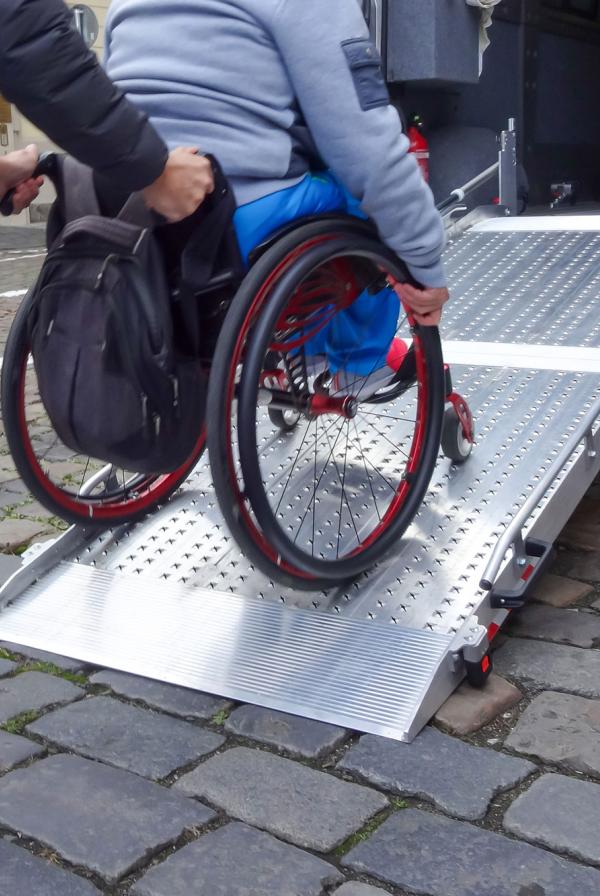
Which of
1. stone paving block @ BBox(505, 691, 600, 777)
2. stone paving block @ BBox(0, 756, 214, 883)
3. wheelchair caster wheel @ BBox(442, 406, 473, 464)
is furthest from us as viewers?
wheelchair caster wheel @ BBox(442, 406, 473, 464)

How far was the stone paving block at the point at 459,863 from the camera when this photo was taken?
5.79 ft

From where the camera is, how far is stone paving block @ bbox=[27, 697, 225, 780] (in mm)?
2158

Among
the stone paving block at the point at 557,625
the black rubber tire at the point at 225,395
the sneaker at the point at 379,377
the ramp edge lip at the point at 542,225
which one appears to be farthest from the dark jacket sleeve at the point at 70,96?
the ramp edge lip at the point at 542,225

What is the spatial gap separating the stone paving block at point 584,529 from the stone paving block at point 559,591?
250 millimetres

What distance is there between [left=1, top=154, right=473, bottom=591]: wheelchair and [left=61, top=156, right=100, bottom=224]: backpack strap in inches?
2.2

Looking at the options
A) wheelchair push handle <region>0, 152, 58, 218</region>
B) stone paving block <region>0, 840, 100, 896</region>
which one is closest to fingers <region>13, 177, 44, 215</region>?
wheelchair push handle <region>0, 152, 58, 218</region>

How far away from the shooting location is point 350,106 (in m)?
2.24

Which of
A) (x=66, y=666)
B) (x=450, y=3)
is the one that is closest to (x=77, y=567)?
(x=66, y=666)

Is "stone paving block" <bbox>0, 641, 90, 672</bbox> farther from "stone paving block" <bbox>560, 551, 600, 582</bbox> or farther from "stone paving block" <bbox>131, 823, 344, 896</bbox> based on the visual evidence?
"stone paving block" <bbox>560, 551, 600, 582</bbox>

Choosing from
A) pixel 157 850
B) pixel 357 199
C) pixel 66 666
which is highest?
pixel 357 199

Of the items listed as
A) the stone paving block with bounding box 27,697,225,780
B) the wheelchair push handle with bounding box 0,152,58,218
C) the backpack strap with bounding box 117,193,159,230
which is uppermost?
the wheelchair push handle with bounding box 0,152,58,218

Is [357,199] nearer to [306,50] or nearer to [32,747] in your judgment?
[306,50]

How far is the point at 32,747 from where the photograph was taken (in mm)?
2225

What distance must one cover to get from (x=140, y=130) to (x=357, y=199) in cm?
55
